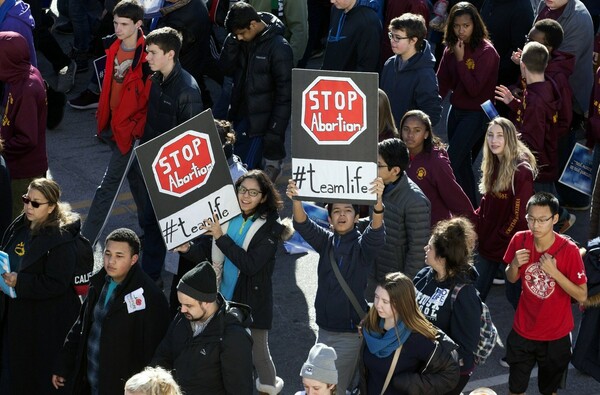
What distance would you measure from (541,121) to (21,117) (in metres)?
4.24

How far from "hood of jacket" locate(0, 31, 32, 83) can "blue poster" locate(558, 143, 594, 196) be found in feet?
14.9

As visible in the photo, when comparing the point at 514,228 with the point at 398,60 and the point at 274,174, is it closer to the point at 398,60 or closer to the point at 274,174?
the point at 398,60

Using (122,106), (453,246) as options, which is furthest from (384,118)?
(122,106)

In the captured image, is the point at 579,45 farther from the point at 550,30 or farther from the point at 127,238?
the point at 127,238

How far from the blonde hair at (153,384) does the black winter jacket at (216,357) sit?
811 millimetres

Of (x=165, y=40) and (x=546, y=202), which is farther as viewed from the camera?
(x=165, y=40)

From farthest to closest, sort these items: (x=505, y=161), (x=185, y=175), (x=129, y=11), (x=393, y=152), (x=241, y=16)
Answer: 1. (x=129, y=11)
2. (x=241, y=16)
3. (x=505, y=161)
4. (x=393, y=152)
5. (x=185, y=175)

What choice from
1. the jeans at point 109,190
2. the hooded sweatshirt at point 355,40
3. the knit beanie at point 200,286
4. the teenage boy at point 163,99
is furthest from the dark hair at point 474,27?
the knit beanie at point 200,286

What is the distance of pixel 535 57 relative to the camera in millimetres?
10070

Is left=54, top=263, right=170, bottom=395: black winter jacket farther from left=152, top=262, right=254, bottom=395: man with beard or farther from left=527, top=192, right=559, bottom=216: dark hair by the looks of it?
left=527, top=192, right=559, bottom=216: dark hair

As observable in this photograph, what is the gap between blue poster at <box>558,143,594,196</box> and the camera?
33.4 ft

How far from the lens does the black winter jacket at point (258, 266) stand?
8195 millimetres

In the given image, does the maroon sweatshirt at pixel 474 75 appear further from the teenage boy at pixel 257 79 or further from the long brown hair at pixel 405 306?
the long brown hair at pixel 405 306

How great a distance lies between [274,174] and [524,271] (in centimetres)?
383
